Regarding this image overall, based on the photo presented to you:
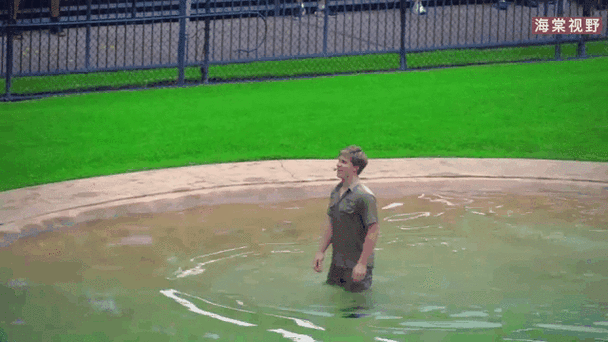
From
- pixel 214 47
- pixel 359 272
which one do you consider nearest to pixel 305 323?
pixel 359 272

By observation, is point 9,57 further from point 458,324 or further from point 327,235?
point 458,324

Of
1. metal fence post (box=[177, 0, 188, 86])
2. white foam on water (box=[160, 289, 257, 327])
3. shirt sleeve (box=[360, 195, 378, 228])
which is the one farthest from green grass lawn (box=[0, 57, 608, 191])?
shirt sleeve (box=[360, 195, 378, 228])

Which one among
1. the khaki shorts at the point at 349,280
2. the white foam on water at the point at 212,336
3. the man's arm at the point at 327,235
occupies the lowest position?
the white foam on water at the point at 212,336

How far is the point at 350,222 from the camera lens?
6.56 m

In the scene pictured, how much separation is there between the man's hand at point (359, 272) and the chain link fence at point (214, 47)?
10.3 metres

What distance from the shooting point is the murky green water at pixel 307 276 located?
20.8 ft

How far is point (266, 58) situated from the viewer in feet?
56.3

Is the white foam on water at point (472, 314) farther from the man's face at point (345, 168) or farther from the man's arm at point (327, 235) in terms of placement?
the man's face at point (345, 168)

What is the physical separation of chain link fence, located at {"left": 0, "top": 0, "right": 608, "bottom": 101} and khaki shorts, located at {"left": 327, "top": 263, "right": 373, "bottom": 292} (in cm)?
993

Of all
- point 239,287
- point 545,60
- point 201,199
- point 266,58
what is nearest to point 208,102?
point 266,58

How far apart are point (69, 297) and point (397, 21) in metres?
15.5

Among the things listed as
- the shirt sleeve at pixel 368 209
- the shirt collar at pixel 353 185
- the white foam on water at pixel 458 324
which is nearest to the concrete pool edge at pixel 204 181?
the shirt collar at pixel 353 185

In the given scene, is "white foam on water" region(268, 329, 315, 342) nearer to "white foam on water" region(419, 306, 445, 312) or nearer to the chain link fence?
"white foam on water" region(419, 306, 445, 312)

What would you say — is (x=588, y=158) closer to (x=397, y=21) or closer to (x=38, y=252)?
(x=38, y=252)
